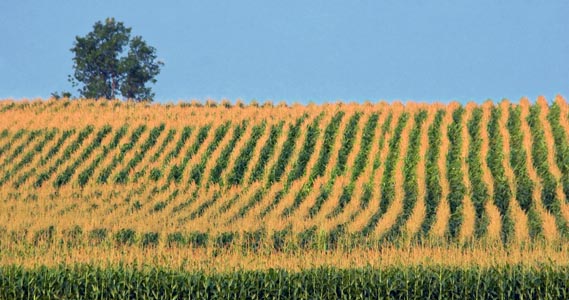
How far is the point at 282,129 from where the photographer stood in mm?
39500

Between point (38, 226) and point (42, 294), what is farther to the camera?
point (38, 226)

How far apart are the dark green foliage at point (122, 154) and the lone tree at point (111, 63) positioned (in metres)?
34.2

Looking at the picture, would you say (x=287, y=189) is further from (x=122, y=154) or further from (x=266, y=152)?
(x=122, y=154)

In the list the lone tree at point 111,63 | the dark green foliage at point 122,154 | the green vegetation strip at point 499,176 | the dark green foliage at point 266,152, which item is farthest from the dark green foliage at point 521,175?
the lone tree at point 111,63

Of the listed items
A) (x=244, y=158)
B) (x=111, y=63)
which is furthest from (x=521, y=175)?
(x=111, y=63)

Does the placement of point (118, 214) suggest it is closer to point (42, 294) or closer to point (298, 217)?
point (298, 217)

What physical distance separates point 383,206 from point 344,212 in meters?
2.16

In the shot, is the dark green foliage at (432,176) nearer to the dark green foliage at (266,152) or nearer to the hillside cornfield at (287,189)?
the hillside cornfield at (287,189)

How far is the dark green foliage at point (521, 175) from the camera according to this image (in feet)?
86.0

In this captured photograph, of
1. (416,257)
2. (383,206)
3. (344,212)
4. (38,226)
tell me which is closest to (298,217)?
(344,212)

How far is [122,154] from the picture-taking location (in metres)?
38.3

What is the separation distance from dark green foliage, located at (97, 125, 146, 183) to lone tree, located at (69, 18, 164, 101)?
3419 centimetres

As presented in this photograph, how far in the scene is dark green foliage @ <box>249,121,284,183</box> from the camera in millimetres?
34656

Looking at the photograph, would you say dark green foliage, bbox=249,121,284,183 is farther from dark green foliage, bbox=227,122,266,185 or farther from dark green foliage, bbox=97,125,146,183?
dark green foliage, bbox=97,125,146,183
